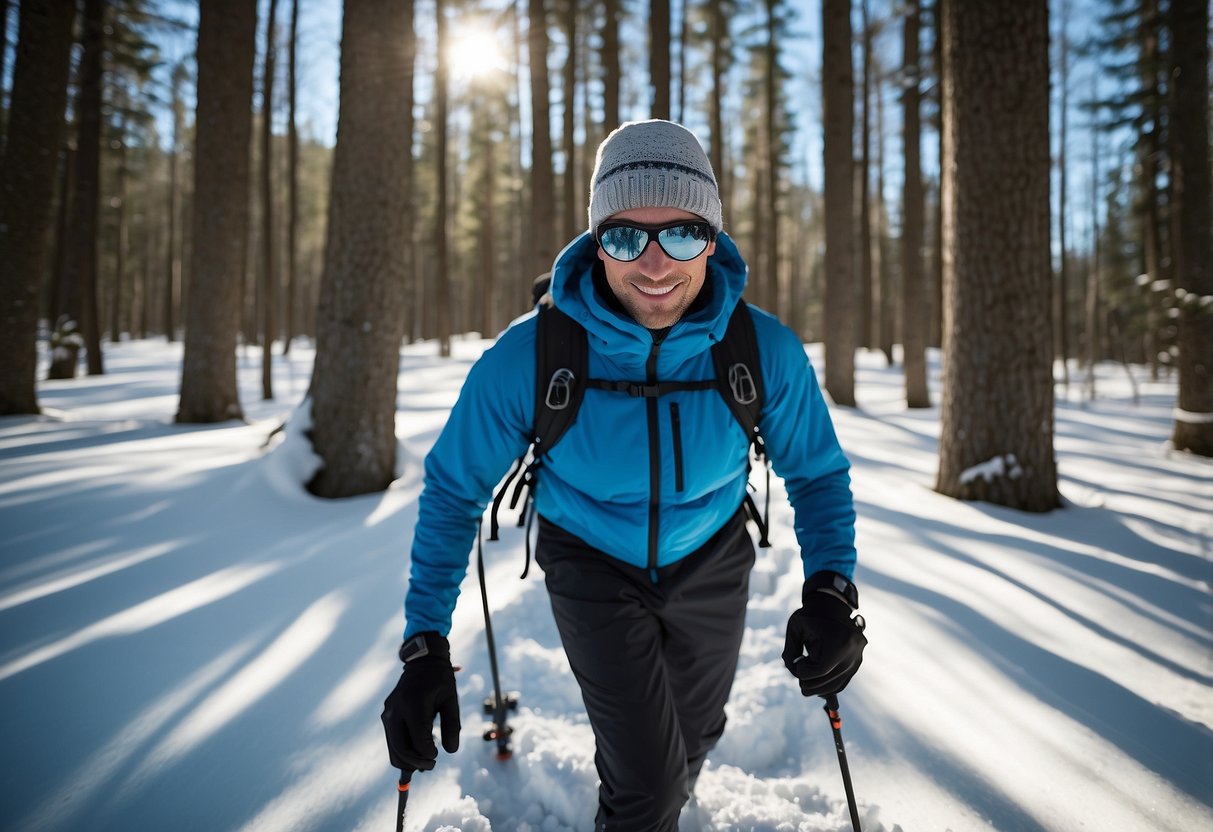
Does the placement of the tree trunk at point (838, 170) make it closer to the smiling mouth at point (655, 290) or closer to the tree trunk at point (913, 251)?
the tree trunk at point (913, 251)

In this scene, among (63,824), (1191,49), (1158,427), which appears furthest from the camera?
(1158,427)

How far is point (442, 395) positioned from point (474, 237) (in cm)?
2067

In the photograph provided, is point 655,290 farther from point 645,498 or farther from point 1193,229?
point 1193,229

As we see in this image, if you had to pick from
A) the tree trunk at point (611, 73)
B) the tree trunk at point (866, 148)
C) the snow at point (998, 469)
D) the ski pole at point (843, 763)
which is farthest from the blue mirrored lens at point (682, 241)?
the tree trunk at point (866, 148)

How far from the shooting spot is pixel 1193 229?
8.11m

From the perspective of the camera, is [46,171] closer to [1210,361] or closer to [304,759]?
[304,759]

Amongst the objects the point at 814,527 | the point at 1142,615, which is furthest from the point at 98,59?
the point at 1142,615

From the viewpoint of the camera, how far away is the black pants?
171 centimetres

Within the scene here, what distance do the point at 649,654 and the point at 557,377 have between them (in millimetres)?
901

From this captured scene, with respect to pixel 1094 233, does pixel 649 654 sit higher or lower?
lower

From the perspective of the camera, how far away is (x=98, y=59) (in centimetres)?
1267

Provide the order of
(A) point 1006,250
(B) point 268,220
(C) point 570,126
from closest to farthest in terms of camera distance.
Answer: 1. (A) point 1006,250
2. (B) point 268,220
3. (C) point 570,126

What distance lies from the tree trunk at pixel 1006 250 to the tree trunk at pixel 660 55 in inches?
219

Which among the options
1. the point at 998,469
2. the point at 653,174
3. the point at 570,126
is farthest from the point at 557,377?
the point at 570,126
